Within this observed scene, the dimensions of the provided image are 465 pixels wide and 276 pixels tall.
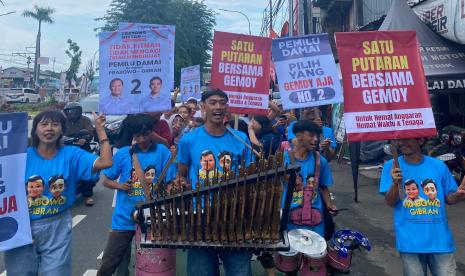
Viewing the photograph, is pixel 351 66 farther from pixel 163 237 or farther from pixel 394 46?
pixel 163 237

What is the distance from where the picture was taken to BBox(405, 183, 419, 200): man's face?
3465 millimetres

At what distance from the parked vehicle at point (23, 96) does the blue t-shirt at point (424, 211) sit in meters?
44.6

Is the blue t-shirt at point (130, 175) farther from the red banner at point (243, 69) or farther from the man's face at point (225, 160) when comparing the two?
the red banner at point (243, 69)

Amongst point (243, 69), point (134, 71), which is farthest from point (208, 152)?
point (243, 69)

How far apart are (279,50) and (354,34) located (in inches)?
68.4

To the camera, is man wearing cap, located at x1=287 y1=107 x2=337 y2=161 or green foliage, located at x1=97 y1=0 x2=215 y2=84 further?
green foliage, located at x1=97 y1=0 x2=215 y2=84

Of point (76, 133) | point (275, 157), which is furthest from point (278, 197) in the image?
point (76, 133)

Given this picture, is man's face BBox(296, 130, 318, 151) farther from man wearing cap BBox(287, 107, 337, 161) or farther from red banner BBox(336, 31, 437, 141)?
man wearing cap BBox(287, 107, 337, 161)

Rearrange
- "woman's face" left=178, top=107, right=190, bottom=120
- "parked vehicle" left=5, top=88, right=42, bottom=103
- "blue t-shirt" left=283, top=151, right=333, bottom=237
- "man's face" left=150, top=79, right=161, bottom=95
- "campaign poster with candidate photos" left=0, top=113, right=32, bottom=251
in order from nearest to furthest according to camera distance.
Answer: "campaign poster with candidate photos" left=0, top=113, right=32, bottom=251 < "blue t-shirt" left=283, top=151, right=333, bottom=237 < "man's face" left=150, top=79, right=161, bottom=95 < "woman's face" left=178, top=107, right=190, bottom=120 < "parked vehicle" left=5, top=88, right=42, bottom=103

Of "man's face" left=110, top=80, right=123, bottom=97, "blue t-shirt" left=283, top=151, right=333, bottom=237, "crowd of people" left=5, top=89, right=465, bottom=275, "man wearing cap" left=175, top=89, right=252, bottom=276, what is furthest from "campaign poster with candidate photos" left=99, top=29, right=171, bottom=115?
"blue t-shirt" left=283, top=151, right=333, bottom=237

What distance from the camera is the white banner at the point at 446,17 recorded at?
803cm

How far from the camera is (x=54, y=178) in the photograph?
3.31m

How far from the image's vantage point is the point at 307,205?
4.06 meters

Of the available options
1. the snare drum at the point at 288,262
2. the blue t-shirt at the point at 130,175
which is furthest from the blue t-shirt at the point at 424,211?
the blue t-shirt at the point at 130,175
